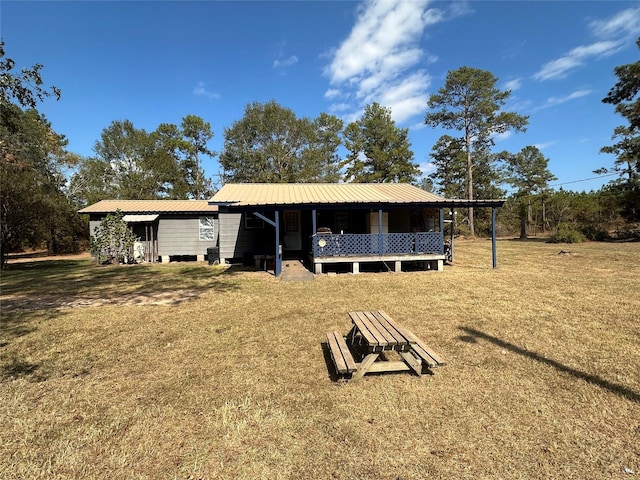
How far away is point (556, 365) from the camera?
3893mm

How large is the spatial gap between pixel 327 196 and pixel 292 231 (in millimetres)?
3048

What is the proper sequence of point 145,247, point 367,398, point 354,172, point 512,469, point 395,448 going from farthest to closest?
point 354,172
point 145,247
point 367,398
point 395,448
point 512,469

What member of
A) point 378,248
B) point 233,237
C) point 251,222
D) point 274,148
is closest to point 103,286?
point 233,237

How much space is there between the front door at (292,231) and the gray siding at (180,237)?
437 cm

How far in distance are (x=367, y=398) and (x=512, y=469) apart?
1.31m

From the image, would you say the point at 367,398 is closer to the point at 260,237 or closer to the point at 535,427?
the point at 535,427

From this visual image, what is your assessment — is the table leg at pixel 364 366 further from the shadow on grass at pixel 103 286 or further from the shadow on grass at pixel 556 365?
the shadow on grass at pixel 103 286

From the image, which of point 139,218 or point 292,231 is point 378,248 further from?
point 139,218

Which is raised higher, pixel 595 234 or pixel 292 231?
pixel 292 231

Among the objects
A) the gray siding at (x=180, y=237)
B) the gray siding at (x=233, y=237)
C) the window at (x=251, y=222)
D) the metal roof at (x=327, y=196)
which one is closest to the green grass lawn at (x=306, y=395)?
the metal roof at (x=327, y=196)

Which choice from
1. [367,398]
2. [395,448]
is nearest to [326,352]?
[367,398]

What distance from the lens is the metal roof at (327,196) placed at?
1123cm

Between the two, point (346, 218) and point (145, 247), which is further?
point (145, 247)

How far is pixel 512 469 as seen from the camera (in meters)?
2.27
